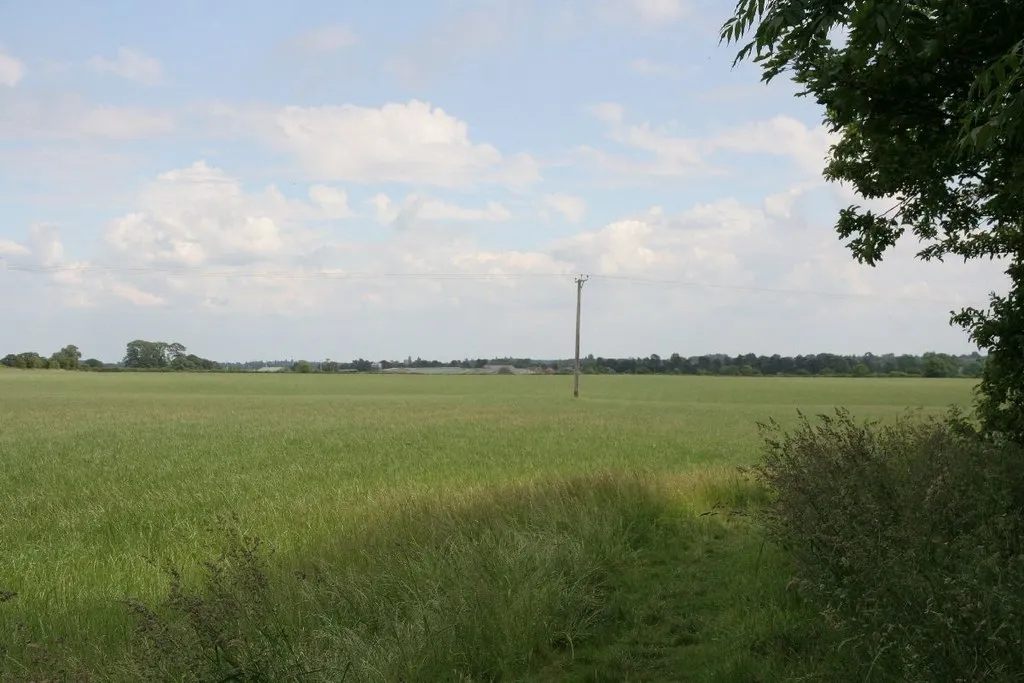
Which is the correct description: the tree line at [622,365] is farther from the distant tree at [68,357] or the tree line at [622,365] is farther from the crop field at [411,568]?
the crop field at [411,568]

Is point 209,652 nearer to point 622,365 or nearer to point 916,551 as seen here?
point 916,551

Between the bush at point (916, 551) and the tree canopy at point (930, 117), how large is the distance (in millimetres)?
1670

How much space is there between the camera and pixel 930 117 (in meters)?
7.38

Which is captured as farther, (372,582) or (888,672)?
(372,582)

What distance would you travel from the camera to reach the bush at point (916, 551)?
12.4 ft

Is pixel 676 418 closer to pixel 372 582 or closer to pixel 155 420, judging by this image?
pixel 155 420

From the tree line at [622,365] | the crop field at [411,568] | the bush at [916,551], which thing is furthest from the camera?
the tree line at [622,365]

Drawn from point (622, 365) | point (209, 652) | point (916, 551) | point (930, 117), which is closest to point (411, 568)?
point (209, 652)

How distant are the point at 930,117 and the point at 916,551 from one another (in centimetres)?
470

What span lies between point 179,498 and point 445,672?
10.0m

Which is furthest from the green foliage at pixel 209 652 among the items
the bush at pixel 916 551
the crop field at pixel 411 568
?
the bush at pixel 916 551

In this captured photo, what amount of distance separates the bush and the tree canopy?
167 centimetres

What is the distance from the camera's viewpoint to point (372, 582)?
7.21m

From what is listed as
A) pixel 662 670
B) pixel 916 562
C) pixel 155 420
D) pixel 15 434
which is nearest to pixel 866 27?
pixel 916 562
